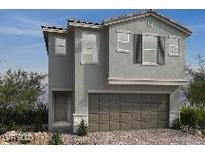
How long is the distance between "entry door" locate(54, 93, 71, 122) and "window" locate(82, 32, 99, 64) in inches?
87.8

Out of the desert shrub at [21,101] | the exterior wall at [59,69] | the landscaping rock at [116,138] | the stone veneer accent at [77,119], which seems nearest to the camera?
the landscaping rock at [116,138]

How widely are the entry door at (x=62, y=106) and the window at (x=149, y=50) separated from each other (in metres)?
3.83

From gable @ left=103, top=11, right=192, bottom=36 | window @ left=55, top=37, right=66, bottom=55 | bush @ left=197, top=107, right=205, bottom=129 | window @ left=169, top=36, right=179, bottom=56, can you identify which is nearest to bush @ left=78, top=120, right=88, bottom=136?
window @ left=55, top=37, right=66, bottom=55

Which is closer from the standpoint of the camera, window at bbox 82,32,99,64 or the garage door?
window at bbox 82,32,99,64

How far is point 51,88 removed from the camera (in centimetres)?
2245

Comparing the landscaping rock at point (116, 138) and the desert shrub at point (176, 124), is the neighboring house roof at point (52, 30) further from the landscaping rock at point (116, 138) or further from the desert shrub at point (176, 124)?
the desert shrub at point (176, 124)

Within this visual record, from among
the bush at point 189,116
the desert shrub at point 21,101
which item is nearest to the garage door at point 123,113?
the bush at point 189,116

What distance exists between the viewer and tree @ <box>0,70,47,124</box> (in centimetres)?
2132

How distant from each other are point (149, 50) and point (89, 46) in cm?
246

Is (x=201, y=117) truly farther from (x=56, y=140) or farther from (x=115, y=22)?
(x=56, y=140)

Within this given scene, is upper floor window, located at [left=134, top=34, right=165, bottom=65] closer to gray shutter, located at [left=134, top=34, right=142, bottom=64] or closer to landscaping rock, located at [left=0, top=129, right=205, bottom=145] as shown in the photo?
gray shutter, located at [left=134, top=34, right=142, bottom=64]

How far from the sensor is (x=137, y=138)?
2034 cm

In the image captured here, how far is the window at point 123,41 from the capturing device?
2183 centimetres
